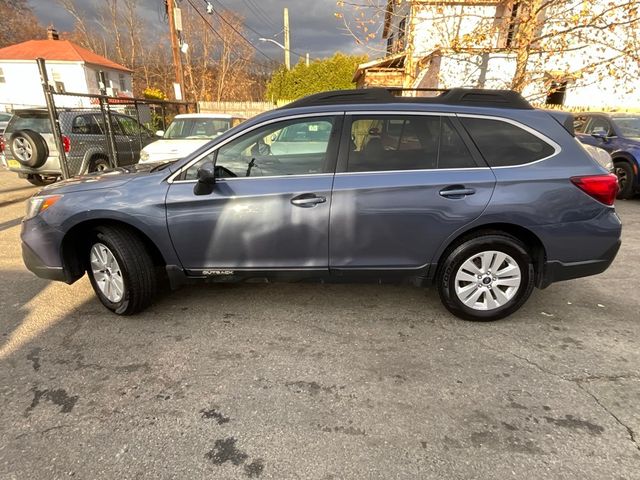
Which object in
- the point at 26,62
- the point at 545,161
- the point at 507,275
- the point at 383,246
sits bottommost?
the point at 507,275

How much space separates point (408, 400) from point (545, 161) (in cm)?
207

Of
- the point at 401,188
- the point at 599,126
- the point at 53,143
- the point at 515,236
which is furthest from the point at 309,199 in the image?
the point at 599,126

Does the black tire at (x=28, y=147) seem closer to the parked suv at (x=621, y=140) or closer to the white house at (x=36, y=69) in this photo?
the parked suv at (x=621, y=140)

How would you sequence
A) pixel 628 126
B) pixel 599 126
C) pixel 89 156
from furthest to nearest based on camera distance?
pixel 599 126 < pixel 628 126 < pixel 89 156

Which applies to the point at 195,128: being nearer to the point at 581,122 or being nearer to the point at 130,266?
the point at 130,266

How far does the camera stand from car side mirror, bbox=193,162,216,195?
2.96m

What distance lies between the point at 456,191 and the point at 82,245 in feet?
10.5

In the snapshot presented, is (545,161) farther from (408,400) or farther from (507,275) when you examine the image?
(408,400)

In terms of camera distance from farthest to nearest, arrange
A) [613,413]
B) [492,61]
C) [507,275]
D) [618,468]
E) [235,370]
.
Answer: [492,61]
[507,275]
[235,370]
[613,413]
[618,468]

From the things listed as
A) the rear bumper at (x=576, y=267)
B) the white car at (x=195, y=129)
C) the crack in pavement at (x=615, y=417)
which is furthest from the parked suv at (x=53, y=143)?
the crack in pavement at (x=615, y=417)

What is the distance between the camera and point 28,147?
7574mm

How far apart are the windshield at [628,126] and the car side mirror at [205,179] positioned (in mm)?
9006

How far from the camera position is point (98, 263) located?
11.1 ft

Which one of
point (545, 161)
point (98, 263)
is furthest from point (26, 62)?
point (545, 161)
